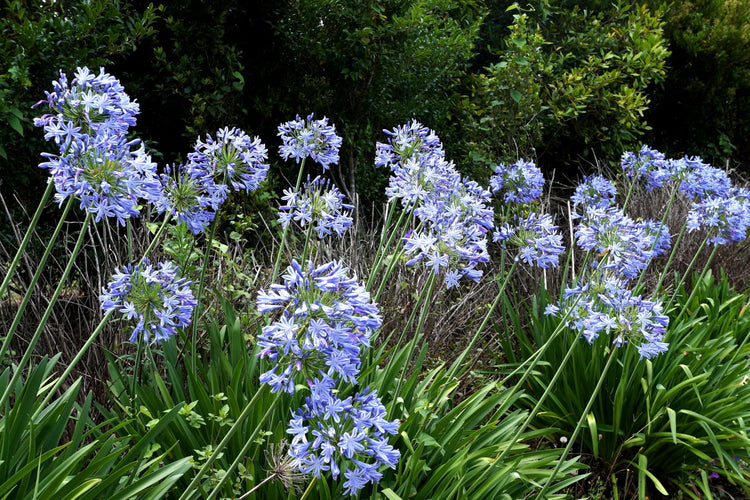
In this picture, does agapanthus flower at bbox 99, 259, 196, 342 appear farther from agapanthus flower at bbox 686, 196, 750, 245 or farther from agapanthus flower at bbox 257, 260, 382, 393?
agapanthus flower at bbox 686, 196, 750, 245

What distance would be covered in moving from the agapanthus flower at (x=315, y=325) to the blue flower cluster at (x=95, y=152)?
0.58 m

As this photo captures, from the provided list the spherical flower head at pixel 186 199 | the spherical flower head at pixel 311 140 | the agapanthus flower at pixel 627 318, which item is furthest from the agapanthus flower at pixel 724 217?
the spherical flower head at pixel 186 199

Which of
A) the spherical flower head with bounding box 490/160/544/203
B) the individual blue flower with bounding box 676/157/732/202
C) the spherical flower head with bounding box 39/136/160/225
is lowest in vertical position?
the spherical flower head with bounding box 39/136/160/225

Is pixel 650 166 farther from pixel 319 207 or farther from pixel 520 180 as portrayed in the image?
pixel 319 207

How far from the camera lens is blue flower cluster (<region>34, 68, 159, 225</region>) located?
1.64 meters

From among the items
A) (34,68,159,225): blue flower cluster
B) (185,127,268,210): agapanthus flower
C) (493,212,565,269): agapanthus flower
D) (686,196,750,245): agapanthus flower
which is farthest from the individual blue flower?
(34,68,159,225): blue flower cluster

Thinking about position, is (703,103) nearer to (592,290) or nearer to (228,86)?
(228,86)

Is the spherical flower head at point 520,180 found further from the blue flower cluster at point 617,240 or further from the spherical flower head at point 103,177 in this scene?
the spherical flower head at point 103,177

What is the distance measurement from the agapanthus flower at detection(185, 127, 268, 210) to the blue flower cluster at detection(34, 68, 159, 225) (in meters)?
0.40

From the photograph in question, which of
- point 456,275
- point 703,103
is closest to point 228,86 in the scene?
point 456,275

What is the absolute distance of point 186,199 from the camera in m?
2.15

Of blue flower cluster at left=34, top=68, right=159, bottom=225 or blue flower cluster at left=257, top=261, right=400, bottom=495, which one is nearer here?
blue flower cluster at left=257, top=261, right=400, bottom=495

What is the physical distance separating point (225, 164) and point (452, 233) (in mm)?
829

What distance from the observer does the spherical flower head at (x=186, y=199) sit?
2.13 metres
